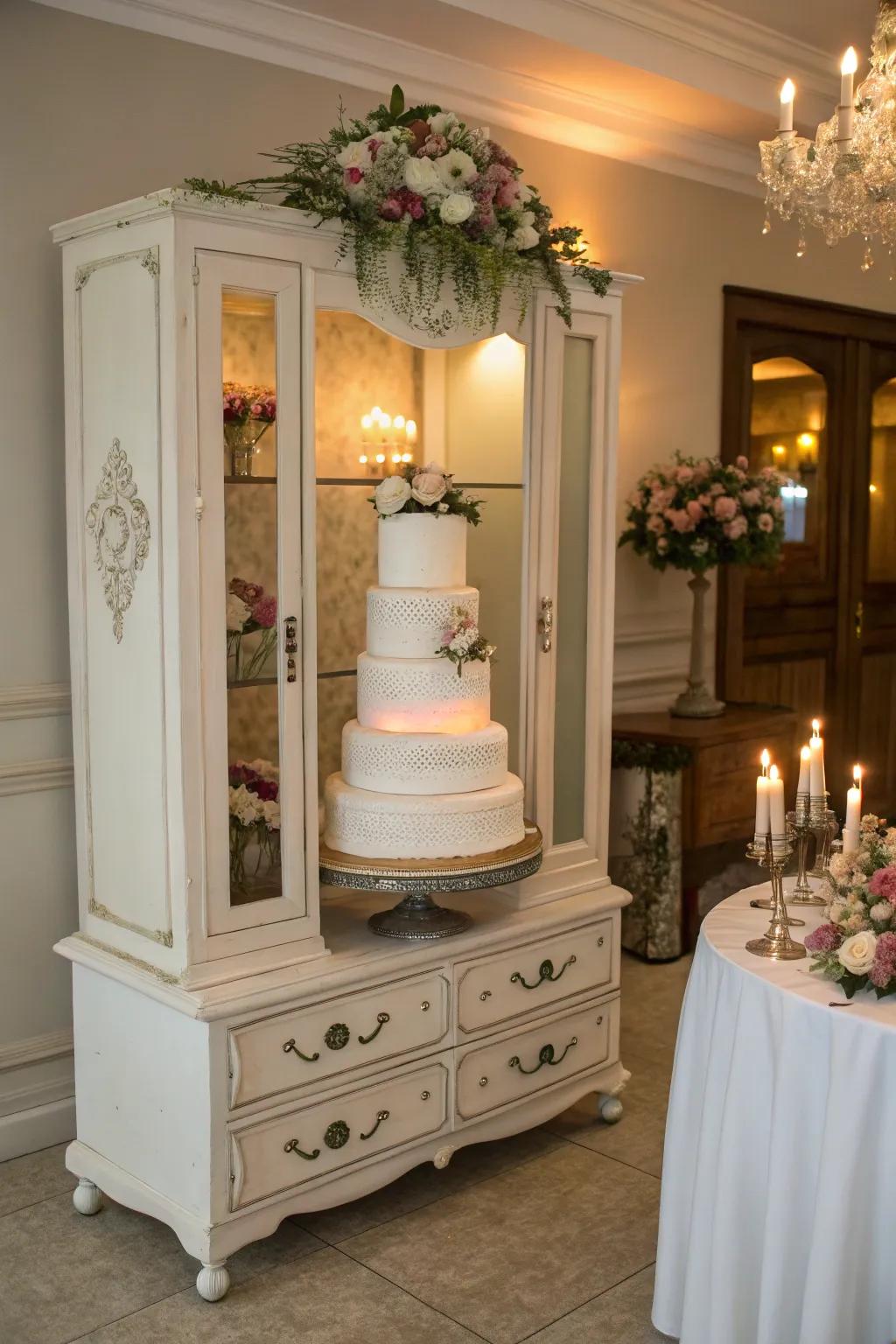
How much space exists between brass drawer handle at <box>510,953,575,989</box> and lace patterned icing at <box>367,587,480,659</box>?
2.83ft

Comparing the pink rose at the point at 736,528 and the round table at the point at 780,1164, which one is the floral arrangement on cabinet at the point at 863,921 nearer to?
the round table at the point at 780,1164

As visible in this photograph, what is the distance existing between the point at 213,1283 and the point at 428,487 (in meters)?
1.79

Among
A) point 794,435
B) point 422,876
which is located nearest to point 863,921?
point 422,876

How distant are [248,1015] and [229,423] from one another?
4.08ft

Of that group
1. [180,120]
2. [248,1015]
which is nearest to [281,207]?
[180,120]

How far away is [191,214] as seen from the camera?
8.66 ft

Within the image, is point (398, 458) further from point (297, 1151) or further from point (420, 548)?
point (297, 1151)

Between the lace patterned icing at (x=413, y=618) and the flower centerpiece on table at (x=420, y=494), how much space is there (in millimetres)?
192

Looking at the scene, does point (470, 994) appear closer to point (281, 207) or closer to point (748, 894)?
point (748, 894)

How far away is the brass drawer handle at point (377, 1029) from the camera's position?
9.99 feet

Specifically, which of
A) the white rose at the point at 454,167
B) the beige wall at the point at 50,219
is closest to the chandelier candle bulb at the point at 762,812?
the white rose at the point at 454,167

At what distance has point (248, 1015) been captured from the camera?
2.81 meters

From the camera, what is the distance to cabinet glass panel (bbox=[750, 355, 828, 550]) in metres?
5.72

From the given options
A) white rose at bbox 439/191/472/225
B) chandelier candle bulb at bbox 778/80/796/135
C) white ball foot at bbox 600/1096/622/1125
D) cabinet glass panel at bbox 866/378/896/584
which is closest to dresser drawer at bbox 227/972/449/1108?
white ball foot at bbox 600/1096/622/1125
